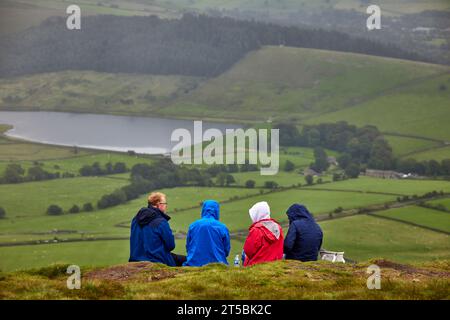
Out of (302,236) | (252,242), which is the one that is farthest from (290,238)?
(252,242)

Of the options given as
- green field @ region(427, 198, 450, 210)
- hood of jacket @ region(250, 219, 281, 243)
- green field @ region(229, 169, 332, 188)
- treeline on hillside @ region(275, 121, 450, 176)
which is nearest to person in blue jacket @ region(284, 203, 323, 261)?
hood of jacket @ region(250, 219, 281, 243)

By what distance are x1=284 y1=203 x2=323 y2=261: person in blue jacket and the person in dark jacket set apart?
353 cm

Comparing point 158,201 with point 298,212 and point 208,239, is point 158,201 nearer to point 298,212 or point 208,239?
point 208,239

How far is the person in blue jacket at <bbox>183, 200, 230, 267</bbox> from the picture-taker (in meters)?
24.5

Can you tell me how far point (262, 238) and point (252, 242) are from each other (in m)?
0.33

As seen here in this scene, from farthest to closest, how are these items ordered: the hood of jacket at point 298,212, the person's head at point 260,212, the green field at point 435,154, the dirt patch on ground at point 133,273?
the green field at point 435,154 → the hood of jacket at point 298,212 → the person's head at point 260,212 → the dirt patch on ground at point 133,273

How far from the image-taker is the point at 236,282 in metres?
21.6

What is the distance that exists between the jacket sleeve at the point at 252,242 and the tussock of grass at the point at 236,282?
93 centimetres

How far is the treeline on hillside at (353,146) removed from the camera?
145 m

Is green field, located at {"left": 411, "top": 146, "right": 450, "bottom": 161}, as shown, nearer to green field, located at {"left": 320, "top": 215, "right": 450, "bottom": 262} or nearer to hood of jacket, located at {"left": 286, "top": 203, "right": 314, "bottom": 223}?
green field, located at {"left": 320, "top": 215, "right": 450, "bottom": 262}

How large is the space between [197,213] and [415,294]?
290ft

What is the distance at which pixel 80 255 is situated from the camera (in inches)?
3469

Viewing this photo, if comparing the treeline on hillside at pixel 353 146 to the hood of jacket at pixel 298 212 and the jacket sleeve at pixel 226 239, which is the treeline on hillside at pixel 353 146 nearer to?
the hood of jacket at pixel 298 212

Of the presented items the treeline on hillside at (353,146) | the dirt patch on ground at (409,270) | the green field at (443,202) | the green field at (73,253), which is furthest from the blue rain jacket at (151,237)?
the treeline on hillside at (353,146)
